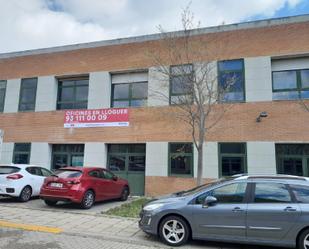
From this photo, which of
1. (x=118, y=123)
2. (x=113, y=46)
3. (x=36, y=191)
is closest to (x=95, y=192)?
(x=36, y=191)

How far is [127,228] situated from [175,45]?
27.0 feet

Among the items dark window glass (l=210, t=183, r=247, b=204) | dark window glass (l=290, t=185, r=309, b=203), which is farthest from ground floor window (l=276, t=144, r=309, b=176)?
dark window glass (l=210, t=183, r=247, b=204)

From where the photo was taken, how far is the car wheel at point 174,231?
20.7 ft

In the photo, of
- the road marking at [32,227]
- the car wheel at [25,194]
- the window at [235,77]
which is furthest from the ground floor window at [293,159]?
the car wheel at [25,194]

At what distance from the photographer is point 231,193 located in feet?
20.8

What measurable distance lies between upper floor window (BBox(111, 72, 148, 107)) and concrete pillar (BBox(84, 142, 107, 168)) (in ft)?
7.66

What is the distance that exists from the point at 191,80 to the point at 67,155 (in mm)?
8676

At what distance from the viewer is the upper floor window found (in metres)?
15.2

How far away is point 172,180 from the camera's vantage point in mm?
13602

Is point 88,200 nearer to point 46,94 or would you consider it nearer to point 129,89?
point 129,89

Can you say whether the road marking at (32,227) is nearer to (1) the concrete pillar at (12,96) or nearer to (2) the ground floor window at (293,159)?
(2) the ground floor window at (293,159)

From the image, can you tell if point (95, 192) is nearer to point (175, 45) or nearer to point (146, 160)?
point (146, 160)

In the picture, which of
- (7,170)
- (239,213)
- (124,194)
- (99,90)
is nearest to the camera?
(239,213)

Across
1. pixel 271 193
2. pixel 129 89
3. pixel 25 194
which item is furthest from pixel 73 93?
pixel 271 193
